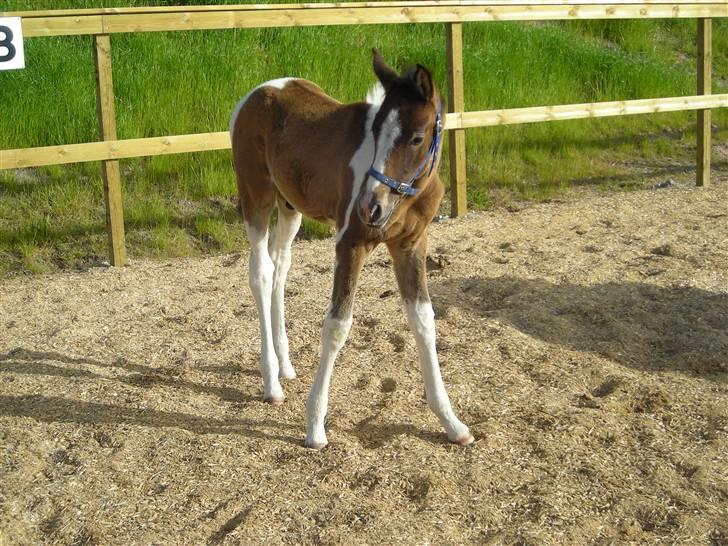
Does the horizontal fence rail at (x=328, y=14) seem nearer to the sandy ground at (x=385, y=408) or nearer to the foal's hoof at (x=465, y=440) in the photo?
the sandy ground at (x=385, y=408)

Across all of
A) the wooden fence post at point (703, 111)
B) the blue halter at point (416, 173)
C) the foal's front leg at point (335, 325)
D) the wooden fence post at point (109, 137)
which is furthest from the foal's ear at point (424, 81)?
the wooden fence post at point (703, 111)

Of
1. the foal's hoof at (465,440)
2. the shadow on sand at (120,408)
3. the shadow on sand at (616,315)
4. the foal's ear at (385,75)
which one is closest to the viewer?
the foal's ear at (385,75)

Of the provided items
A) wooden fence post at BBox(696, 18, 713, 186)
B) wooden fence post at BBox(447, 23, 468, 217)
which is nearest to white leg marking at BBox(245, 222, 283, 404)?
wooden fence post at BBox(447, 23, 468, 217)

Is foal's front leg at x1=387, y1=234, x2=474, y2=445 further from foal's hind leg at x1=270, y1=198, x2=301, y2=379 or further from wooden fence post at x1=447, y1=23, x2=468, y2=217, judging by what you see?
wooden fence post at x1=447, y1=23, x2=468, y2=217

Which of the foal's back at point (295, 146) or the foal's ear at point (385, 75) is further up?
the foal's ear at point (385, 75)

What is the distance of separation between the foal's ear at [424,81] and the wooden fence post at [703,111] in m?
6.43

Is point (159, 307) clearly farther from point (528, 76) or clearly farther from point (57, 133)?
point (528, 76)

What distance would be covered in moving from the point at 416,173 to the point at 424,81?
0.35 meters

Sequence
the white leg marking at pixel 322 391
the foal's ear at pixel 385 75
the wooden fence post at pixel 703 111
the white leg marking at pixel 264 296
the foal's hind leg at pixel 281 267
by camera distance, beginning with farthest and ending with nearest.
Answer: the wooden fence post at pixel 703 111 → the foal's hind leg at pixel 281 267 → the white leg marking at pixel 264 296 → the white leg marking at pixel 322 391 → the foal's ear at pixel 385 75

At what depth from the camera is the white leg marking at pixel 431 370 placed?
3803 mm

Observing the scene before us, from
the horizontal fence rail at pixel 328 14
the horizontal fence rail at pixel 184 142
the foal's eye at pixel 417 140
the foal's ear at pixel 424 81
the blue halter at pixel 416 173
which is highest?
the horizontal fence rail at pixel 328 14

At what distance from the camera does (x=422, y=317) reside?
3.80 meters

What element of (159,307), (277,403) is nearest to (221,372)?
(277,403)

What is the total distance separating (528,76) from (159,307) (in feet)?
19.7
